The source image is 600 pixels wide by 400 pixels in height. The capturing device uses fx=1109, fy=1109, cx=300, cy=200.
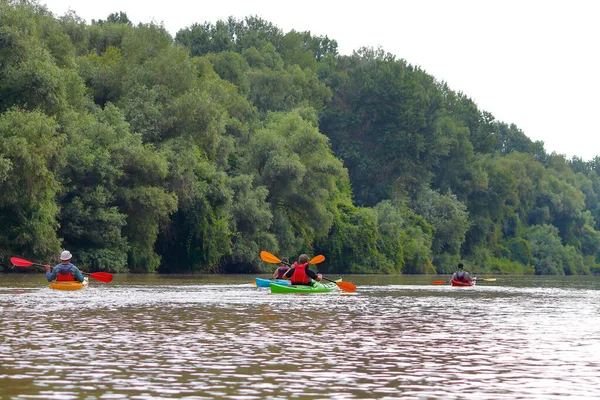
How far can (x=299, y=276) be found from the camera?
37844mm

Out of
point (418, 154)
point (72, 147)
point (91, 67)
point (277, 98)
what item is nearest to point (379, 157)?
point (418, 154)

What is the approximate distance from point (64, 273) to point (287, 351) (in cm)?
2020

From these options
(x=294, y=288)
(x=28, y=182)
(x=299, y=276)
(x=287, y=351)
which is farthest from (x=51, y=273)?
(x=287, y=351)

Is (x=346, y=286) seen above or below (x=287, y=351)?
above

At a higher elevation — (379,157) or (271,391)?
(379,157)

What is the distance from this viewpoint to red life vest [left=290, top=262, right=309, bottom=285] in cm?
3775

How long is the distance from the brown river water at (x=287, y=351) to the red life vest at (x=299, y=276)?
6836mm

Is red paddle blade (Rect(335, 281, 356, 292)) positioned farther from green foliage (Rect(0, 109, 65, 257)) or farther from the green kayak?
green foliage (Rect(0, 109, 65, 257))

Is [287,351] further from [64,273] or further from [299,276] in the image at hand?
[64,273]

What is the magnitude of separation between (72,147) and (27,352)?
1701 inches

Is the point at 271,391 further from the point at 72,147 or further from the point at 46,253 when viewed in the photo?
the point at 72,147

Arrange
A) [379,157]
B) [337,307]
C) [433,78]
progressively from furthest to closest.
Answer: [433,78]
[379,157]
[337,307]

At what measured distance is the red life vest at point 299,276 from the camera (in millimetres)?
37750

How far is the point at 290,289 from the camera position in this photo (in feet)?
123
